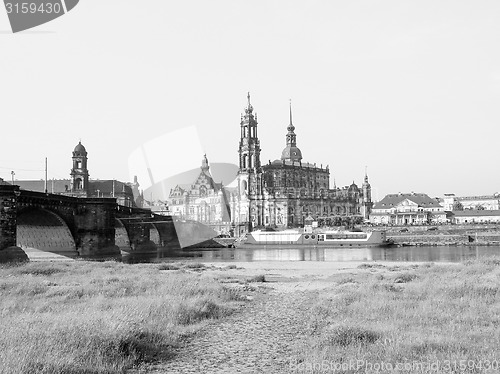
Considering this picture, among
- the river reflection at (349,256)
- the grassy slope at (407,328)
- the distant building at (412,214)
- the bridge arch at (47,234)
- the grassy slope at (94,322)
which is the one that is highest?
the distant building at (412,214)

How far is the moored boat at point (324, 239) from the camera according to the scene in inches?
4326

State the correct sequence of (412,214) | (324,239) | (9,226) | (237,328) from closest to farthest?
1. (237,328)
2. (9,226)
3. (324,239)
4. (412,214)

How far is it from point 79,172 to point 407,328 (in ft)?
452

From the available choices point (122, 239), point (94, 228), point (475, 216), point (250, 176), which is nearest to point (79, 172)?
point (122, 239)

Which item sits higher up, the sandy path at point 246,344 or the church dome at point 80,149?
the church dome at point 80,149

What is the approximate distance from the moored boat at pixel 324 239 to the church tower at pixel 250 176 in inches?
2268

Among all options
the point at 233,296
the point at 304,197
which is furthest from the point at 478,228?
the point at 233,296

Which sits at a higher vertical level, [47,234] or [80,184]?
[80,184]

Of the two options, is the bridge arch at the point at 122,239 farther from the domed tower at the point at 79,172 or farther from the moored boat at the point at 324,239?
the domed tower at the point at 79,172

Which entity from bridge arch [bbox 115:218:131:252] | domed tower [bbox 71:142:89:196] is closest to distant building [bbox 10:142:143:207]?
domed tower [bbox 71:142:89:196]

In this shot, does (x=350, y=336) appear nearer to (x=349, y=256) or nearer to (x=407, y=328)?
(x=407, y=328)

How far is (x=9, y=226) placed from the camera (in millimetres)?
51688

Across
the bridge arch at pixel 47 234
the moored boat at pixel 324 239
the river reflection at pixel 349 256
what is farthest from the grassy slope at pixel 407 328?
the moored boat at pixel 324 239

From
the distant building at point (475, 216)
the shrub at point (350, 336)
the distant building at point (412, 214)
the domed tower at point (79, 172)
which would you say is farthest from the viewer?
the distant building at point (412, 214)
